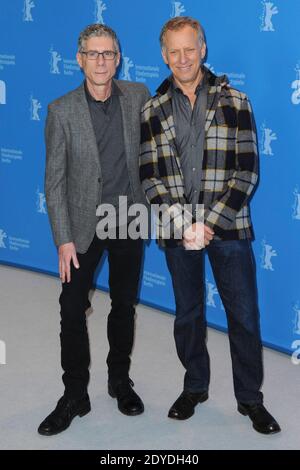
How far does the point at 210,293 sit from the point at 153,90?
120cm

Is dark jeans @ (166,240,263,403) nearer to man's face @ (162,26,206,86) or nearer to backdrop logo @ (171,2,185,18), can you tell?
man's face @ (162,26,206,86)

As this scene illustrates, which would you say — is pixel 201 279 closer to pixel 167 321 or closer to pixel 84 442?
pixel 84 442

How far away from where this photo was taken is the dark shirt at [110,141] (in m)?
2.83

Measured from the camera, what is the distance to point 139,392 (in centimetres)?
337

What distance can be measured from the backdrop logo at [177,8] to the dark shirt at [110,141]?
1103mm

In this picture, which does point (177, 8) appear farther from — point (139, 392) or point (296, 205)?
point (139, 392)

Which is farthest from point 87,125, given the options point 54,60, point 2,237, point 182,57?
point 2,237

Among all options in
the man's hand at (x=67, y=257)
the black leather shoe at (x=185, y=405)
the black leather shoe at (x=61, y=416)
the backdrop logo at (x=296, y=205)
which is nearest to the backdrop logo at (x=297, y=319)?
the backdrop logo at (x=296, y=205)

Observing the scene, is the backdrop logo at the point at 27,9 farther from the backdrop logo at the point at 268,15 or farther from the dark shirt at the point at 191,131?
the dark shirt at the point at 191,131

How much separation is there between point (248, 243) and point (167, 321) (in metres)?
1.50

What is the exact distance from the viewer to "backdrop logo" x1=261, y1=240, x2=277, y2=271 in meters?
3.68

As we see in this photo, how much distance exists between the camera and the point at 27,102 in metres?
4.86

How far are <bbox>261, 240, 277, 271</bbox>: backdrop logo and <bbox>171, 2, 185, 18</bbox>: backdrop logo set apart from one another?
1290 mm
